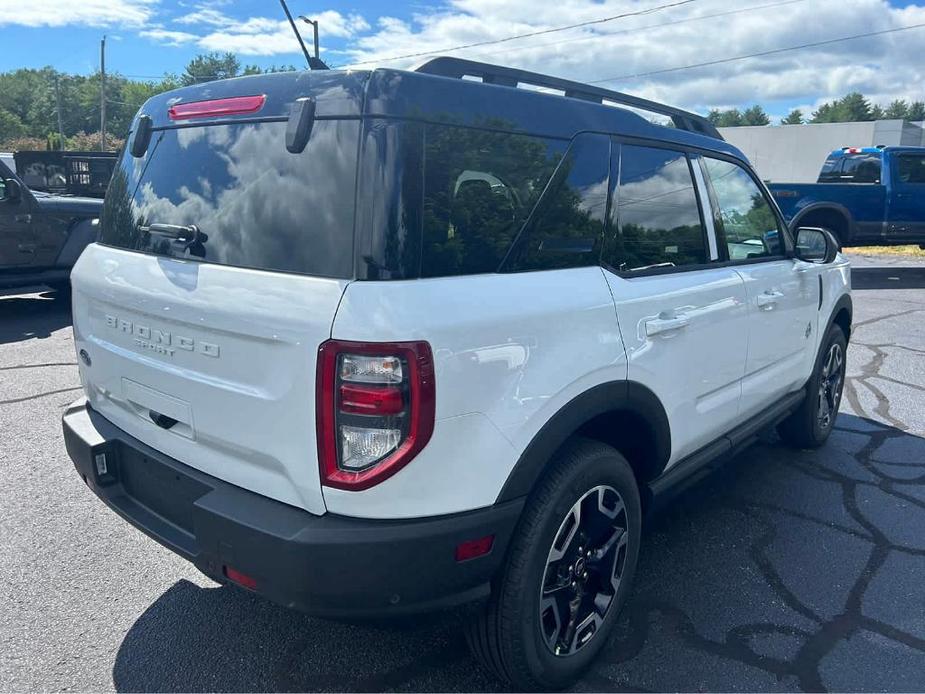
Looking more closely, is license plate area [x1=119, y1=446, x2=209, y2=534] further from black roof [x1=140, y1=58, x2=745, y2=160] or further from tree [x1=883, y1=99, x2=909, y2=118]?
tree [x1=883, y1=99, x2=909, y2=118]

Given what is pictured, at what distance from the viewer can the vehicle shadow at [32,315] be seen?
7.68m

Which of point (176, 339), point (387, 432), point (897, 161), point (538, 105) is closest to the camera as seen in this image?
point (387, 432)

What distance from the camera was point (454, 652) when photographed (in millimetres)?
2660

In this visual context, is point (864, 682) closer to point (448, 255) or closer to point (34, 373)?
point (448, 255)

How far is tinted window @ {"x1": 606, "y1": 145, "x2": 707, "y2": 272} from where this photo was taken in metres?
2.72

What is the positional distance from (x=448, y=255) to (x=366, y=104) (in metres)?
0.47

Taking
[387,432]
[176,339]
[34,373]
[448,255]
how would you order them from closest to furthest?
[387,432] → [448,255] → [176,339] → [34,373]

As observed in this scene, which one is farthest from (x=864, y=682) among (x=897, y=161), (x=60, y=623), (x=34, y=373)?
(x=897, y=161)

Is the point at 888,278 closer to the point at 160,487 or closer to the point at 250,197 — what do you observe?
the point at 250,197

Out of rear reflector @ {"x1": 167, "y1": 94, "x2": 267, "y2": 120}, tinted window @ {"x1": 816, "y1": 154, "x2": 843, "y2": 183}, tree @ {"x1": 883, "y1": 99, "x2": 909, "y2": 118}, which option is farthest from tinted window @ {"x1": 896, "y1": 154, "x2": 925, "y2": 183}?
tree @ {"x1": 883, "y1": 99, "x2": 909, "y2": 118}

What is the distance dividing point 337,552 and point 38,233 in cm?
807

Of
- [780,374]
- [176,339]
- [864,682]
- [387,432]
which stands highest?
[176,339]

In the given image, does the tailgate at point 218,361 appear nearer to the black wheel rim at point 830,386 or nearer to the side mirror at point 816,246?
the side mirror at point 816,246

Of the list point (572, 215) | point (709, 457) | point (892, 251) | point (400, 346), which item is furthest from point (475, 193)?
point (892, 251)
